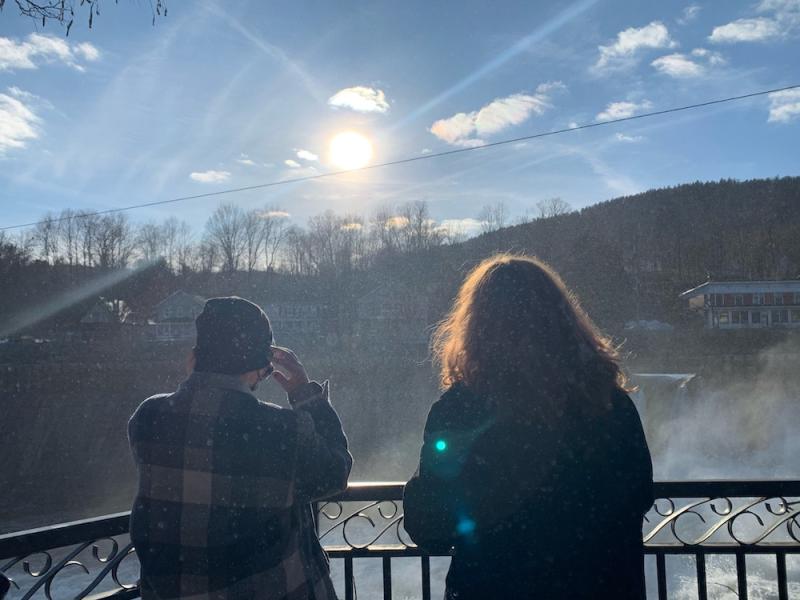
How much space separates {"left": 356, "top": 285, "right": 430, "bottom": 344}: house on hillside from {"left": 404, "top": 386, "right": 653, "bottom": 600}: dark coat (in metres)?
30.4

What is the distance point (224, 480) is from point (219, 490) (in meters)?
0.02

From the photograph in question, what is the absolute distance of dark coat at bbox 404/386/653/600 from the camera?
1258 millimetres

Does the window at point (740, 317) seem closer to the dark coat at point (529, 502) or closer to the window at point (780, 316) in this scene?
the window at point (780, 316)

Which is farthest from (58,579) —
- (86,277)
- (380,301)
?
(86,277)

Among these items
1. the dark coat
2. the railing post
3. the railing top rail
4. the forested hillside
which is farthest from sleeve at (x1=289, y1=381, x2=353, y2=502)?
the forested hillside

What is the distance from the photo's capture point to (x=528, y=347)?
52.2 inches

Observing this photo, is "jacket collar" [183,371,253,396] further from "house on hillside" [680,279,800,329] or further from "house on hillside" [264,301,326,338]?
"house on hillside" [264,301,326,338]

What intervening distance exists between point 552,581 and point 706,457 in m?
24.7

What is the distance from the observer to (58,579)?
11219mm

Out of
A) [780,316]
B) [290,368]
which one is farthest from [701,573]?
[780,316]

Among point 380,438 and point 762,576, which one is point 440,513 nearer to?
point 762,576

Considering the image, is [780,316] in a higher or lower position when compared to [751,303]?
lower

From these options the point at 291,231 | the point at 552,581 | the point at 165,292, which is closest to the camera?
the point at 552,581

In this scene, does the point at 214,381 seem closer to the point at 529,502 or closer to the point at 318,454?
the point at 318,454
